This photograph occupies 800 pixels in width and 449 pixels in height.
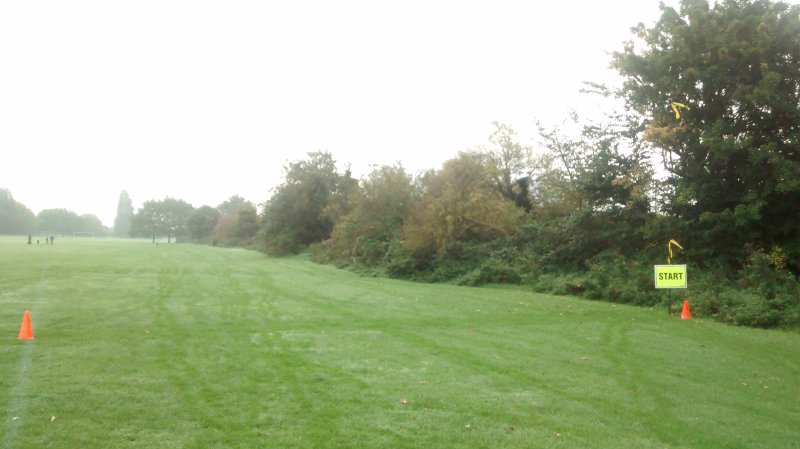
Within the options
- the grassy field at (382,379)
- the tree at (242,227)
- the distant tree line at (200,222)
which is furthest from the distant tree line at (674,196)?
the tree at (242,227)

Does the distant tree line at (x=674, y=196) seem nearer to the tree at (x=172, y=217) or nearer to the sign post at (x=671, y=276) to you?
the sign post at (x=671, y=276)

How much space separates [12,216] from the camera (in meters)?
120

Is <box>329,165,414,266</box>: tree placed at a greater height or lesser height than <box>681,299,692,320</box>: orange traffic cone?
greater

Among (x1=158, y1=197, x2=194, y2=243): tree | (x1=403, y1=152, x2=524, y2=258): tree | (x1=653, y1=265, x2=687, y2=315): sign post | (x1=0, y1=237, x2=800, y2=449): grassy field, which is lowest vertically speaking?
(x1=0, y1=237, x2=800, y2=449): grassy field

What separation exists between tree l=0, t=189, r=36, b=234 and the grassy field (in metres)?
125

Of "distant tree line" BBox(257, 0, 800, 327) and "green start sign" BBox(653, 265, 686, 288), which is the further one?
Result: "distant tree line" BBox(257, 0, 800, 327)

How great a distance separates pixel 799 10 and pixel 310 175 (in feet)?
138

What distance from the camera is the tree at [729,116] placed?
18594mm

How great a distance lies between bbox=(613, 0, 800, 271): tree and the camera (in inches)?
732

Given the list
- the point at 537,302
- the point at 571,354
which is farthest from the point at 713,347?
the point at 537,302

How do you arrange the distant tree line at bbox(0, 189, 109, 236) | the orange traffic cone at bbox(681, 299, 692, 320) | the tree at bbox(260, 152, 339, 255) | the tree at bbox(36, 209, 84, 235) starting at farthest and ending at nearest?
1. the tree at bbox(36, 209, 84, 235)
2. the distant tree line at bbox(0, 189, 109, 236)
3. the tree at bbox(260, 152, 339, 255)
4. the orange traffic cone at bbox(681, 299, 692, 320)

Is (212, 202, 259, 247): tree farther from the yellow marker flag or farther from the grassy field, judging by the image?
the grassy field

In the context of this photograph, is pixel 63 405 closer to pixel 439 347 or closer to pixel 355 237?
pixel 439 347

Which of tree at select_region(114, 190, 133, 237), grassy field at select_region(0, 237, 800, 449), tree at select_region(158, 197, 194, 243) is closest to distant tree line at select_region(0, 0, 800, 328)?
grassy field at select_region(0, 237, 800, 449)
